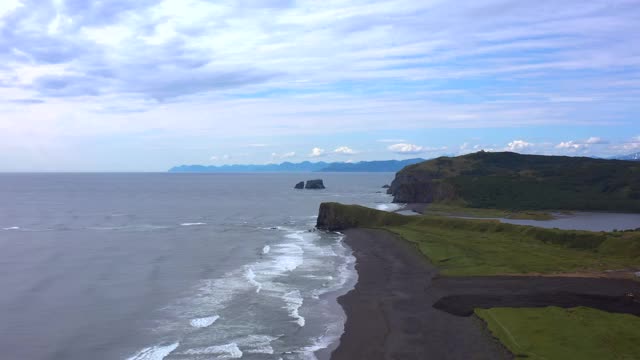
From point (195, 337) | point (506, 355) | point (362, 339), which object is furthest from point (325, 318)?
point (506, 355)

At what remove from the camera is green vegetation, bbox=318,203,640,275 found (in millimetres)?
58969

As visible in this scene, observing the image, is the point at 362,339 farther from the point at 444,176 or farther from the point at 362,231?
the point at 444,176

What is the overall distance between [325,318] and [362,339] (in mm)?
6251

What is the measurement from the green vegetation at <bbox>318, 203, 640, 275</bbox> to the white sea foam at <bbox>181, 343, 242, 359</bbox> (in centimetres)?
2828

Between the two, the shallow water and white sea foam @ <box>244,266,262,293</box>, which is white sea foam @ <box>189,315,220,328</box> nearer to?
white sea foam @ <box>244,266,262,293</box>

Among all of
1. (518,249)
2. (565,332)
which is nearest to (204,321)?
(565,332)

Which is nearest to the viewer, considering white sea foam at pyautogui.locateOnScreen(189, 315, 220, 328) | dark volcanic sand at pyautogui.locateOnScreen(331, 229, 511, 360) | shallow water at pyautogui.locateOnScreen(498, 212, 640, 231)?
dark volcanic sand at pyautogui.locateOnScreen(331, 229, 511, 360)

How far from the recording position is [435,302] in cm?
4609

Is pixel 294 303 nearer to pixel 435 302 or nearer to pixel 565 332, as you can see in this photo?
pixel 435 302

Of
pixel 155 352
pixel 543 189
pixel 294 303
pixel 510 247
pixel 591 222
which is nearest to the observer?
pixel 155 352

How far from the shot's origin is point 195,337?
3847 centimetres

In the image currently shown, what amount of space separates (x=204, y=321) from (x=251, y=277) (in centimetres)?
1710

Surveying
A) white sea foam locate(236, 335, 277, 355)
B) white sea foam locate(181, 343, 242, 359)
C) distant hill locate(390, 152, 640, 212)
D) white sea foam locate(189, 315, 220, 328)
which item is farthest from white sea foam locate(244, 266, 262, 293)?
distant hill locate(390, 152, 640, 212)

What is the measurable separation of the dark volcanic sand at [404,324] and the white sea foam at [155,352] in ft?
34.3
